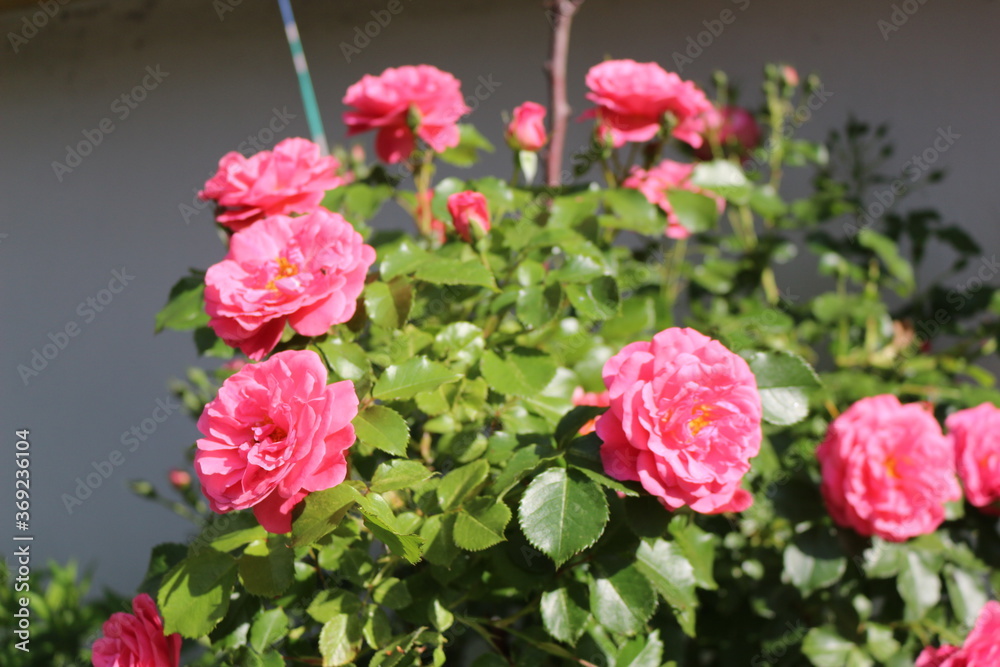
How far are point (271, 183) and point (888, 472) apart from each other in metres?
0.91

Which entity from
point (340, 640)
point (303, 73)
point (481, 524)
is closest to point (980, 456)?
point (481, 524)

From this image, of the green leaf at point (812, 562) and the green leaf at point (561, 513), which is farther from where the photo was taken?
the green leaf at point (812, 562)

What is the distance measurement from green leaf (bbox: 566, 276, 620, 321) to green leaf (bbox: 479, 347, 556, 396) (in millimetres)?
71

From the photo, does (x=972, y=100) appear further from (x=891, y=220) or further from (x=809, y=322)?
(x=809, y=322)

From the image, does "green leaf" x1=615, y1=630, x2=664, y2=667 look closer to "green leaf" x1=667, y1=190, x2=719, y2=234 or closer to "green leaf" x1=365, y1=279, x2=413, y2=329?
"green leaf" x1=365, y1=279, x2=413, y2=329

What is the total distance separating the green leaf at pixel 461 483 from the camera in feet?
2.58

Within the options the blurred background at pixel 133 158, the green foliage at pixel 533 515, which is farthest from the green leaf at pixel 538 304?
the blurred background at pixel 133 158

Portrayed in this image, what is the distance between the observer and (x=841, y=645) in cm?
119

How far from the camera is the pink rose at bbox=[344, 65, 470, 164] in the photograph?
43.9 inches

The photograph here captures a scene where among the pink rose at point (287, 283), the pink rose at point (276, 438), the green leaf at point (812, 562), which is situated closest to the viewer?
the pink rose at point (276, 438)

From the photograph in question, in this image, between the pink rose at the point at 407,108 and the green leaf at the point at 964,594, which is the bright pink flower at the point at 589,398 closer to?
the pink rose at the point at 407,108

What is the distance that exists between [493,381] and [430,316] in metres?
0.25

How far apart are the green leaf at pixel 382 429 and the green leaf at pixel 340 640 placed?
198 mm

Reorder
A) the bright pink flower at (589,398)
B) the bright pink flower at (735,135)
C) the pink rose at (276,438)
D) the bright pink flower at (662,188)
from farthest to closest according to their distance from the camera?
the bright pink flower at (735,135), the bright pink flower at (662,188), the bright pink flower at (589,398), the pink rose at (276,438)
